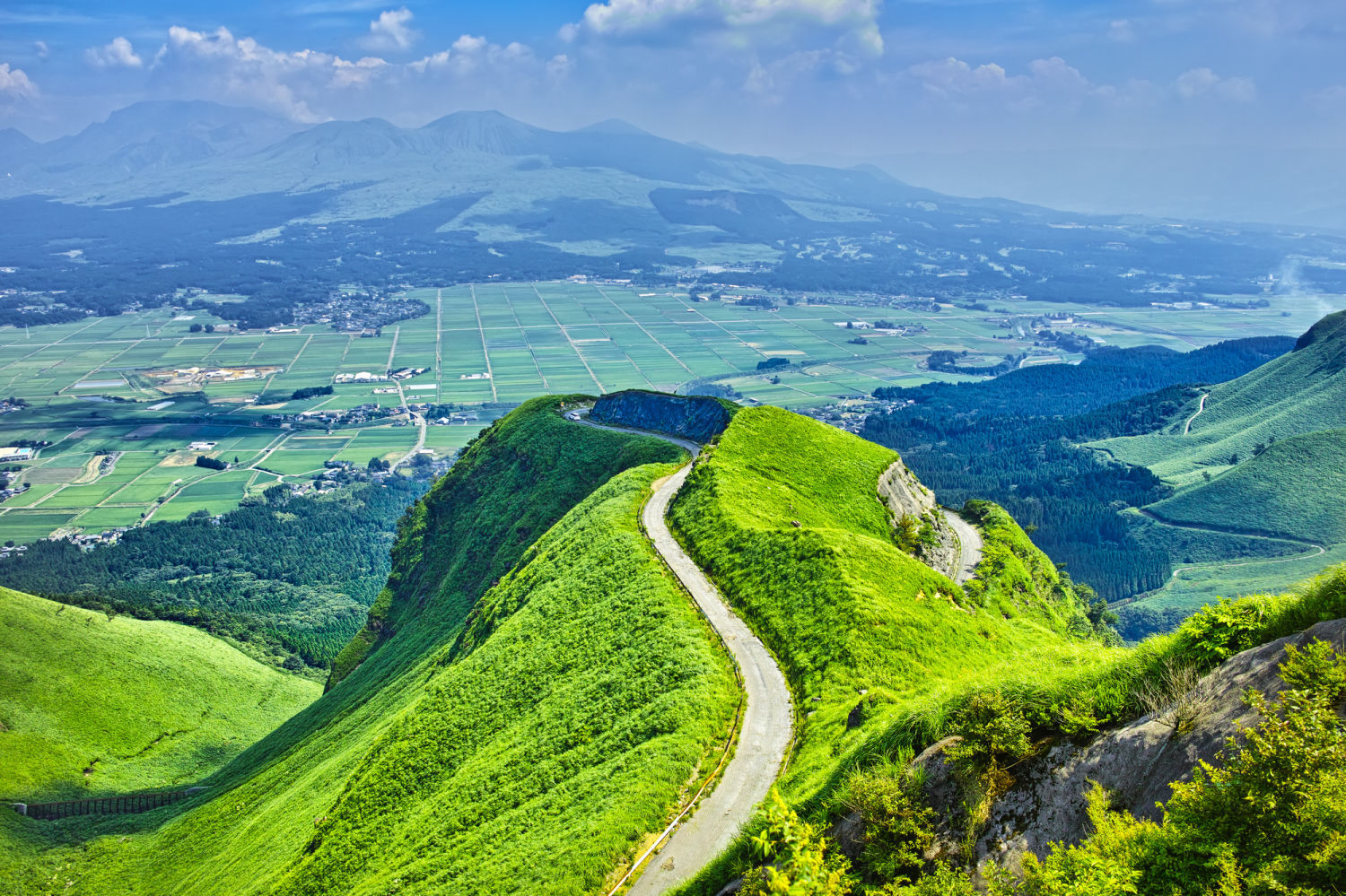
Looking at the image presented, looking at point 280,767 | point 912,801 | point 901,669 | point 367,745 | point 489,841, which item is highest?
point 912,801

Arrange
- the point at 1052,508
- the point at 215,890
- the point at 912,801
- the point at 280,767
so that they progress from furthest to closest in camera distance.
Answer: the point at 1052,508
the point at 280,767
the point at 215,890
the point at 912,801

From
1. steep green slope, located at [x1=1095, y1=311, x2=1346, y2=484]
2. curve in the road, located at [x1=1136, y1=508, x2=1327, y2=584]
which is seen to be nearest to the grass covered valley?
curve in the road, located at [x1=1136, y1=508, x2=1327, y2=584]

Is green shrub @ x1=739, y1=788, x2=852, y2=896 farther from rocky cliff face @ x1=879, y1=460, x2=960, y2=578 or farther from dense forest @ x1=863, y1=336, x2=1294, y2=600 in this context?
dense forest @ x1=863, y1=336, x2=1294, y2=600

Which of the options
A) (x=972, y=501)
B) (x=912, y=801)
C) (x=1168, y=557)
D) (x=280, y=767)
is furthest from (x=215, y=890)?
(x=1168, y=557)

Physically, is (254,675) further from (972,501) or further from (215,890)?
(972,501)

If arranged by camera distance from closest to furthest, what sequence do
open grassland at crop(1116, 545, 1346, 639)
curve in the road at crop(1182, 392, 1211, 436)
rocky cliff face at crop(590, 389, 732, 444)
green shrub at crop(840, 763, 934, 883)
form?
1. green shrub at crop(840, 763, 934, 883)
2. rocky cliff face at crop(590, 389, 732, 444)
3. open grassland at crop(1116, 545, 1346, 639)
4. curve in the road at crop(1182, 392, 1211, 436)

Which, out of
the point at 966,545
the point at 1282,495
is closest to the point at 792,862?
the point at 966,545
